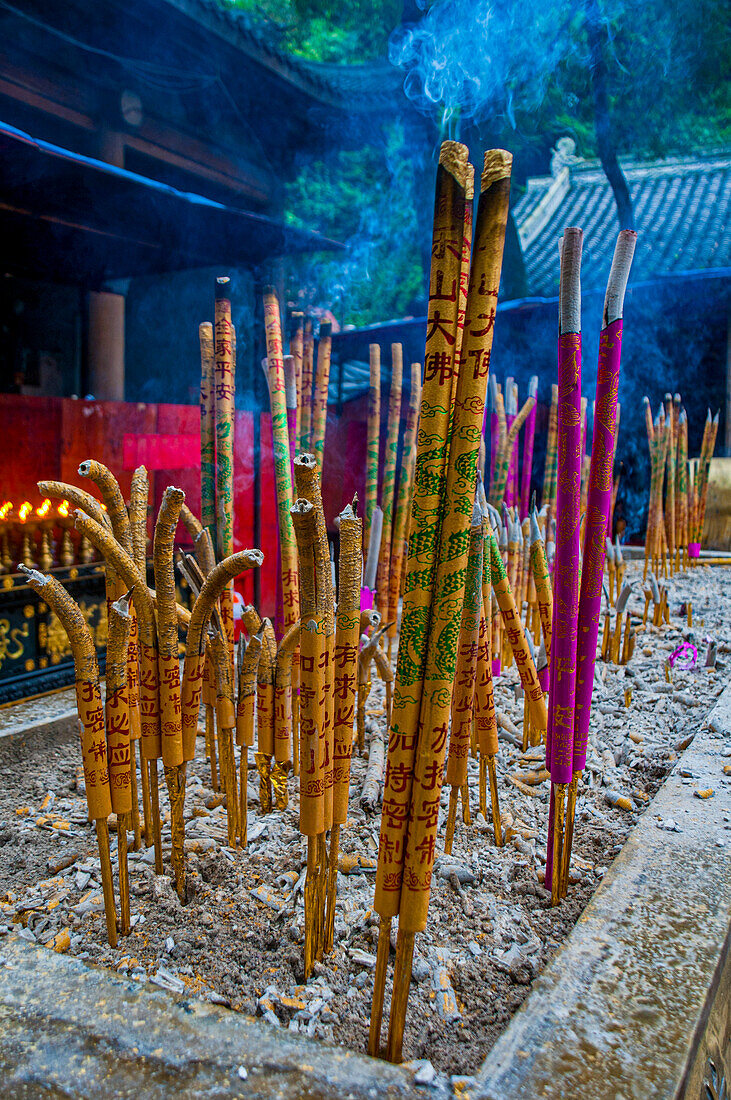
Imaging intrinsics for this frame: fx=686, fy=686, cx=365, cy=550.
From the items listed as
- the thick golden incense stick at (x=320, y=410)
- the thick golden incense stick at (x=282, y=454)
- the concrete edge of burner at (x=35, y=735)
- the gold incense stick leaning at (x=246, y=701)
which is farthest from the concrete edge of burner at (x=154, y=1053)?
the thick golden incense stick at (x=320, y=410)

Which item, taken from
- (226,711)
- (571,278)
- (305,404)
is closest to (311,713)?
(226,711)

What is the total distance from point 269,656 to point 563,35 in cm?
477

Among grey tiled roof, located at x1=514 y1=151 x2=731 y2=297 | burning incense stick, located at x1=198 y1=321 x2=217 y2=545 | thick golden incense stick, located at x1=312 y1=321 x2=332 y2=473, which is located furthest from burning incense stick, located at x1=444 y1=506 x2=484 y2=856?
grey tiled roof, located at x1=514 y1=151 x2=731 y2=297

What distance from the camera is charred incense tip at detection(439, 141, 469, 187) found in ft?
2.20

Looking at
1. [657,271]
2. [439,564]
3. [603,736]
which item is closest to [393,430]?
[603,736]

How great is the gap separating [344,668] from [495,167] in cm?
62

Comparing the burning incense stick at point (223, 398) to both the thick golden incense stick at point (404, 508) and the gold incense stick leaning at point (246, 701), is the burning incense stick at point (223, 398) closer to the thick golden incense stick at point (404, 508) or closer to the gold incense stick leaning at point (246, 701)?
the gold incense stick leaning at point (246, 701)

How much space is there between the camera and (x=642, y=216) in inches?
338

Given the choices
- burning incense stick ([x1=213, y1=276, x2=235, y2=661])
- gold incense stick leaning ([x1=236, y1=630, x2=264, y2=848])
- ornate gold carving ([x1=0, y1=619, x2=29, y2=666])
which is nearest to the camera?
gold incense stick leaning ([x1=236, y1=630, x2=264, y2=848])

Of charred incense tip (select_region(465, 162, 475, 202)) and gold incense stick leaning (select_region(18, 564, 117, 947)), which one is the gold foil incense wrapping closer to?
gold incense stick leaning (select_region(18, 564, 117, 947))

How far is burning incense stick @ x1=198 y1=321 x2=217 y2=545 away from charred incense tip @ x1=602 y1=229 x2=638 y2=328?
2.71 ft

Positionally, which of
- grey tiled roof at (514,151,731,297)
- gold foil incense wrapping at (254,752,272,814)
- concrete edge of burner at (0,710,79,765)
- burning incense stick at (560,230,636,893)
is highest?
grey tiled roof at (514,151,731,297)

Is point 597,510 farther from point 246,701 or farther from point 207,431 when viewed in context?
point 207,431

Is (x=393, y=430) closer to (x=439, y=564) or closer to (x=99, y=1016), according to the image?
(x=439, y=564)
